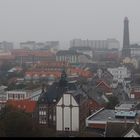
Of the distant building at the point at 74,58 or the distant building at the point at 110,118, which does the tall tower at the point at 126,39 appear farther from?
the distant building at the point at 110,118

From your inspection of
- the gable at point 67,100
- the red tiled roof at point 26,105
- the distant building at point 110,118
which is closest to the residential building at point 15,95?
the red tiled roof at point 26,105

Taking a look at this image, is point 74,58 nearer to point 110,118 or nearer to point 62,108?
point 62,108

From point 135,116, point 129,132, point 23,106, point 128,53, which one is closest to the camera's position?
point 129,132

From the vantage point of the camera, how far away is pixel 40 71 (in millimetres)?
22984

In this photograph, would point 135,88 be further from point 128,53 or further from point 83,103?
point 128,53

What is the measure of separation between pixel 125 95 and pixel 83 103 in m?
5.04

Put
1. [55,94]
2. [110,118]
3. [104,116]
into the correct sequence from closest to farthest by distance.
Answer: [110,118] < [104,116] < [55,94]

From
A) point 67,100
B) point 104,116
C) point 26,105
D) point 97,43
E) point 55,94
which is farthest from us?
point 97,43

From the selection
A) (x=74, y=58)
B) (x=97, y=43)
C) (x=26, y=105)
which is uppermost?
(x=97, y=43)

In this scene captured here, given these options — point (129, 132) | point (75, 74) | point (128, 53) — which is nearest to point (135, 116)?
point (129, 132)

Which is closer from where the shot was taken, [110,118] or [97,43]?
[110,118]

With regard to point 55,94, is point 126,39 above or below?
above

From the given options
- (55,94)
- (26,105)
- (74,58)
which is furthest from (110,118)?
(74,58)

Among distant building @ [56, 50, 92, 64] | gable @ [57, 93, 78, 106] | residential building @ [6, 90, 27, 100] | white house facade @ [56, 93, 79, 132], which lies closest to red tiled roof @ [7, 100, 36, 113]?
white house facade @ [56, 93, 79, 132]
